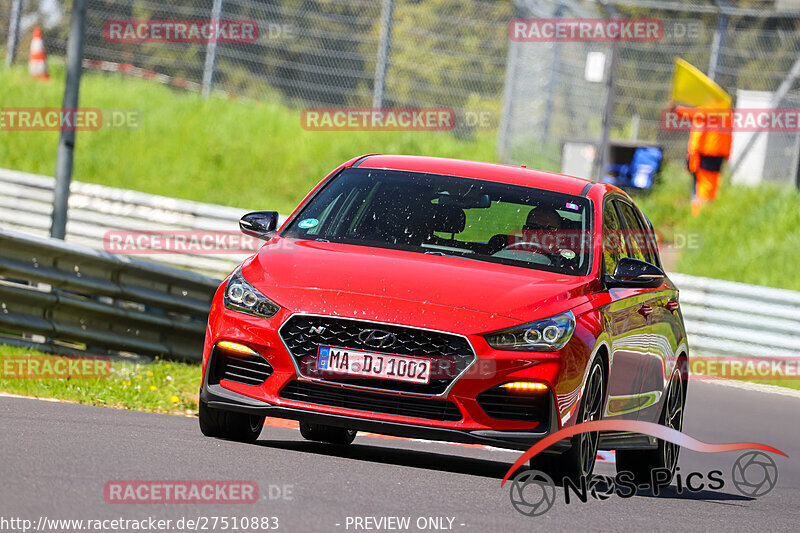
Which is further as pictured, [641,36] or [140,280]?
[641,36]

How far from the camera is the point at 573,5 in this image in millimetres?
21250

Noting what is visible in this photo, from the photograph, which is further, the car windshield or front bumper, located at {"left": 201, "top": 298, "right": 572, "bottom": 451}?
the car windshield

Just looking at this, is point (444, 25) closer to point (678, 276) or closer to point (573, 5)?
point (573, 5)

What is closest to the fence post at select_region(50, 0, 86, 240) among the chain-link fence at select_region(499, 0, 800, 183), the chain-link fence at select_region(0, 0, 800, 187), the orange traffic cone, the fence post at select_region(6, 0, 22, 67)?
the chain-link fence at select_region(0, 0, 800, 187)

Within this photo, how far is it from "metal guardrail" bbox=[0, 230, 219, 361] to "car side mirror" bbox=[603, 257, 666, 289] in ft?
16.3

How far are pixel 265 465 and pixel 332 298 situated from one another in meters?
0.84

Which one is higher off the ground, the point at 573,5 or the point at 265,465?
the point at 573,5

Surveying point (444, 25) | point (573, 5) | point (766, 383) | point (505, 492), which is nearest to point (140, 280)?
point (505, 492)

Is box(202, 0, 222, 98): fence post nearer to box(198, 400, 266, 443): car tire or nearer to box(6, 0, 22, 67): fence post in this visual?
box(6, 0, 22, 67): fence post

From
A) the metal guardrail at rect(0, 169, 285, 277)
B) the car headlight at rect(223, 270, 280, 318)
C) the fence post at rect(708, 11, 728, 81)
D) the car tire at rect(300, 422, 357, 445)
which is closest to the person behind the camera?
the car headlight at rect(223, 270, 280, 318)

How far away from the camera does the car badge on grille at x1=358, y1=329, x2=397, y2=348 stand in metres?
7.09

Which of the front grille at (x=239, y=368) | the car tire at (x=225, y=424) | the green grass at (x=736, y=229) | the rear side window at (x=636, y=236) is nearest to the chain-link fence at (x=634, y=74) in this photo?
the green grass at (x=736, y=229)

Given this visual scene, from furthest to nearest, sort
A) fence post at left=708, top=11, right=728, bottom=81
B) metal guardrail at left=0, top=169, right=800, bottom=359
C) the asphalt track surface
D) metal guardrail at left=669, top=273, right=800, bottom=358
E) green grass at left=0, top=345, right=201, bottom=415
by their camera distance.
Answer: fence post at left=708, top=11, right=728, bottom=81 < metal guardrail at left=669, top=273, right=800, bottom=358 < metal guardrail at left=0, top=169, right=800, bottom=359 < green grass at left=0, top=345, right=201, bottom=415 < the asphalt track surface

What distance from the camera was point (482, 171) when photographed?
8.87m
